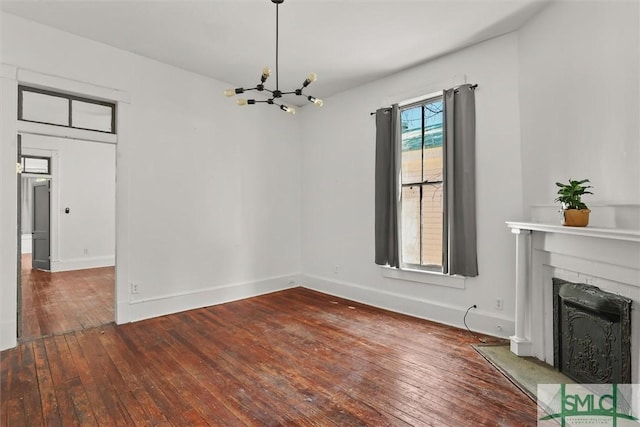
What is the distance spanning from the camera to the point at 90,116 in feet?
11.8

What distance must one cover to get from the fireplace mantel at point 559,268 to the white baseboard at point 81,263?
822cm

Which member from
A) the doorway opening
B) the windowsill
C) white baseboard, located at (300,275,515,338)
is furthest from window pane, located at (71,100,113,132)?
the windowsill

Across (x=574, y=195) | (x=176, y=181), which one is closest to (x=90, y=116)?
(x=176, y=181)

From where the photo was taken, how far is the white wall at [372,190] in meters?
3.27

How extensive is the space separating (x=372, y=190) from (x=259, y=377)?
2.90 meters

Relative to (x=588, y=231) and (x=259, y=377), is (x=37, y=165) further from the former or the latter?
(x=588, y=231)

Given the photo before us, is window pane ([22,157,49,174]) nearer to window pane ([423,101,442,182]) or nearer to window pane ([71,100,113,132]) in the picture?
window pane ([71,100,113,132])

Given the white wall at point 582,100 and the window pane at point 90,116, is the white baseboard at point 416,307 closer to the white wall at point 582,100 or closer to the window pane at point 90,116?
the white wall at point 582,100

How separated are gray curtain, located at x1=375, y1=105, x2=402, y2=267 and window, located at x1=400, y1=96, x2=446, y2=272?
111mm

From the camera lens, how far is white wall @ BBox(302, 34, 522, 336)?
327 centimetres

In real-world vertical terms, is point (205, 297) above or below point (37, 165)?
below

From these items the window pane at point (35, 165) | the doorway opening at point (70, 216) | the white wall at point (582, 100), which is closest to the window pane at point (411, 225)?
the white wall at point (582, 100)

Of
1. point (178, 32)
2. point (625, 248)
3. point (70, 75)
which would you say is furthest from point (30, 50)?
point (625, 248)

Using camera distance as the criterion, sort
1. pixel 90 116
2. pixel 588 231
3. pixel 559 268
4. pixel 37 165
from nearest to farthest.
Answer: pixel 588 231 → pixel 559 268 → pixel 90 116 → pixel 37 165
